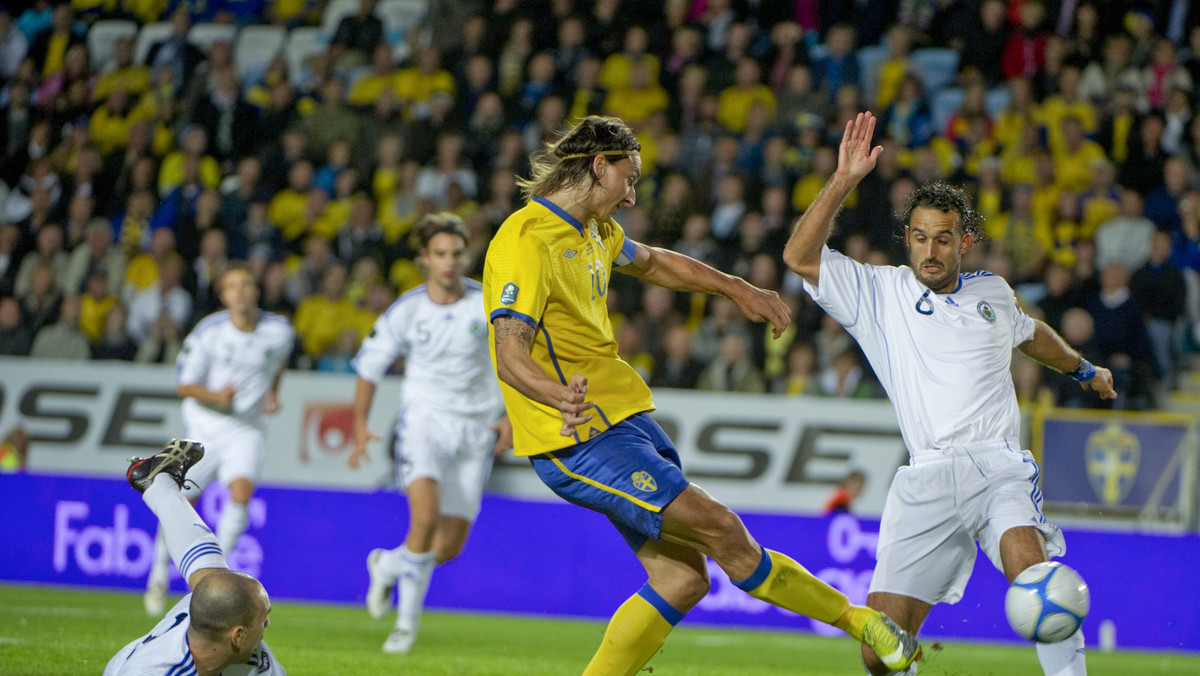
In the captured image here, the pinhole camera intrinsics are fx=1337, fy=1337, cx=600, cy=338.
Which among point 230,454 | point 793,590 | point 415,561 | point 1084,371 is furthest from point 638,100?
point 793,590

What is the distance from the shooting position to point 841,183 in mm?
5293

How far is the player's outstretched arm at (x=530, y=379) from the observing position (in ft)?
14.9

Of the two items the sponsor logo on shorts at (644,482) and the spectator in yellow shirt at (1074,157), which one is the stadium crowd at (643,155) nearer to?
the spectator in yellow shirt at (1074,157)

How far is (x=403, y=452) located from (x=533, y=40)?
857 cm

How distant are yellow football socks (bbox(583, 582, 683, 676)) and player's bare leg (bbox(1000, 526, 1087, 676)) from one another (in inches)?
50.2

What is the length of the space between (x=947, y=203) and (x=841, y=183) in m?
0.54

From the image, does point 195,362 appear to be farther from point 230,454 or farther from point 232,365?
point 230,454

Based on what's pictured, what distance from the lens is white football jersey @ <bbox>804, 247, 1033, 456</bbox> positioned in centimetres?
543

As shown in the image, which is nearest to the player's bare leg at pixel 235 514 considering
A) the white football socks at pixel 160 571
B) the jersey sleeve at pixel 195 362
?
the white football socks at pixel 160 571

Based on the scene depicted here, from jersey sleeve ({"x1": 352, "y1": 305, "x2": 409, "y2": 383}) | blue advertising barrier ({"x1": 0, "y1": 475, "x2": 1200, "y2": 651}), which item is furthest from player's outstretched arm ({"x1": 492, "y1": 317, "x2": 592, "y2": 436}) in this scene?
blue advertising barrier ({"x1": 0, "y1": 475, "x2": 1200, "y2": 651})

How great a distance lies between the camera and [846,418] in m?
11.5

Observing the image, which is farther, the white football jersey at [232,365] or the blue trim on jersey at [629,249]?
the white football jersey at [232,365]

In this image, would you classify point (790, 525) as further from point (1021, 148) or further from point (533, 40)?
point (533, 40)

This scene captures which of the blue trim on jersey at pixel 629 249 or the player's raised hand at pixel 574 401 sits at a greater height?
the blue trim on jersey at pixel 629 249
